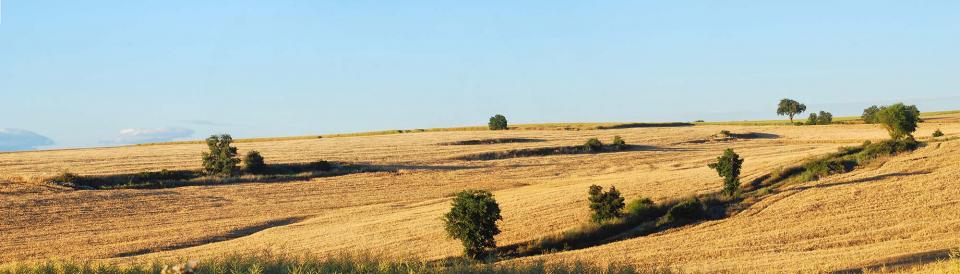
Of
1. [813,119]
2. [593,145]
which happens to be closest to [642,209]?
[593,145]

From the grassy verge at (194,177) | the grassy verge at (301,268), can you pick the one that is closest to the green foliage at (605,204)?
the grassy verge at (301,268)

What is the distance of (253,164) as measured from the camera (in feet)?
216

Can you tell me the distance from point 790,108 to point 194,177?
11175cm

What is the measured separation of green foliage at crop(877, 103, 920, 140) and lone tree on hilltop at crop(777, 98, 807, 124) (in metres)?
74.8

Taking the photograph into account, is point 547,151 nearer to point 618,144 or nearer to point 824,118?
point 618,144

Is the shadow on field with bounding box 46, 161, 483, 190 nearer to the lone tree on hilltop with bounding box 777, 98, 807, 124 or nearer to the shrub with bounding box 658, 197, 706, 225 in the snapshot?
the shrub with bounding box 658, 197, 706, 225

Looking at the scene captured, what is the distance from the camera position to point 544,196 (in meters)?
48.4

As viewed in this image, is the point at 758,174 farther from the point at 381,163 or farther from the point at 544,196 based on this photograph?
the point at 381,163

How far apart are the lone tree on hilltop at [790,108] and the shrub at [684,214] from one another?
371 ft

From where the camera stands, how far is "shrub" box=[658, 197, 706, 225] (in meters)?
38.0

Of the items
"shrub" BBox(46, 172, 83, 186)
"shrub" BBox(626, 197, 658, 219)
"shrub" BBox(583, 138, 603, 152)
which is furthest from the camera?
"shrub" BBox(583, 138, 603, 152)

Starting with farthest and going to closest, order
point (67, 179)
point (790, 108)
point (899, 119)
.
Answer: point (790, 108), point (899, 119), point (67, 179)

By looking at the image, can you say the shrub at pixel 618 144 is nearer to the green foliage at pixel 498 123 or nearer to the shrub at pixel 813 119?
the green foliage at pixel 498 123

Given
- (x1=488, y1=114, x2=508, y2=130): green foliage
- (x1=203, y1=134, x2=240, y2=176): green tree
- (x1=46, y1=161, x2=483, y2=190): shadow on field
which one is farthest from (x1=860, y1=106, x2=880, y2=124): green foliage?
(x1=203, y1=134, x2=240, y2=176): green tree
